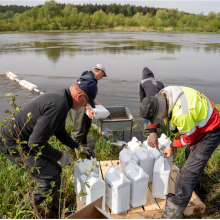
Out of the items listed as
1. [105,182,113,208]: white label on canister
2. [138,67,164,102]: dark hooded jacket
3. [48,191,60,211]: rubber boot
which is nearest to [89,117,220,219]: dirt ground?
[105,182,113,208]: white label on canister

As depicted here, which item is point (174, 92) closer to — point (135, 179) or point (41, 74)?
point (135, 179)

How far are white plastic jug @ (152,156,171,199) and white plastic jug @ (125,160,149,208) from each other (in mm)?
209

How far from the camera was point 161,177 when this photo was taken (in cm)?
246

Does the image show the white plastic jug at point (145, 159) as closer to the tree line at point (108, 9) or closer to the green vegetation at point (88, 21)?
the green vegetation at point (88, 21)

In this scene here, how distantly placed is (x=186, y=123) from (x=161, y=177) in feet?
2.68

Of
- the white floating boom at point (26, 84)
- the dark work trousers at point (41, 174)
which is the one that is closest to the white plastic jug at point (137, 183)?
the dark work trousers at point (41, 174)

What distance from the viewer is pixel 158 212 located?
7.70 ft

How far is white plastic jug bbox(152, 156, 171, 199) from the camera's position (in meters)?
2.43

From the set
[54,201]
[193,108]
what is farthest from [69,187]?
[193,108]

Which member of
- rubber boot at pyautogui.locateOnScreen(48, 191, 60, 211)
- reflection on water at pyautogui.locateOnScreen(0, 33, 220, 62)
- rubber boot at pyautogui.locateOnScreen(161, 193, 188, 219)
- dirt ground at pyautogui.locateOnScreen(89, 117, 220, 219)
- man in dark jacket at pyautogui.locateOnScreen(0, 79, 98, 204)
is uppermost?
reflection on water at pyautogui.locateOnScreen(0, 33, 220, 62)

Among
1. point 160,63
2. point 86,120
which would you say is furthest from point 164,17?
point 86,120

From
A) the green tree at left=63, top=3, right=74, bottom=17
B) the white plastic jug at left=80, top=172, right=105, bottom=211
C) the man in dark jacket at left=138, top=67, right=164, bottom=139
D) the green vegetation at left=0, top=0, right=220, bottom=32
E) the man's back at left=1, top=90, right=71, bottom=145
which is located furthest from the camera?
the green tree at left=63, top=3, right=74, bottom=17

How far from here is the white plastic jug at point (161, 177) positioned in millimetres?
2434

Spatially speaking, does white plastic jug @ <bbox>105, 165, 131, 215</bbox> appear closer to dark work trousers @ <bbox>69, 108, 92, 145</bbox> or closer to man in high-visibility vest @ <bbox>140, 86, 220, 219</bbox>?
man in high-visibility vest @ <bbox>140, 86, 220, 219</bbox>
